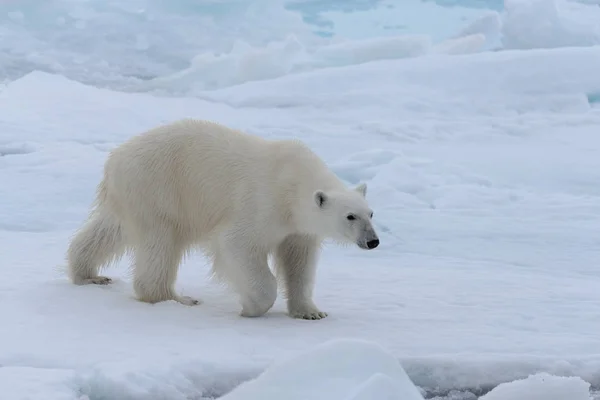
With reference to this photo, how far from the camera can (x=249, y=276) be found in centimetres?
404

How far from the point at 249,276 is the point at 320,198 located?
509mm

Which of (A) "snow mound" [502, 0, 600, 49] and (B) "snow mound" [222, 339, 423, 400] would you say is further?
(A) "snow mound" [502, 0, 600, 49]

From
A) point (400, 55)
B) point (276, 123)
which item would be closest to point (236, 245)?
point (276, 123)

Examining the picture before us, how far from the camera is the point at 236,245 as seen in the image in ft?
13.3

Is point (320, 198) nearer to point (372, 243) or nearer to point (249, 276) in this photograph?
point (372, 243)

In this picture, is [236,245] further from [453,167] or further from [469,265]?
[453,167]

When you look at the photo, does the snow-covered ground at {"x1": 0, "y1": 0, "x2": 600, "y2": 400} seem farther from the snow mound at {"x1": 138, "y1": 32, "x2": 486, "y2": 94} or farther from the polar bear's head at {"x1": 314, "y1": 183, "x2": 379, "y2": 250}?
the polar bear's head at {"x1": 314, "y1": 183, "x2": 379, "y2": 250}

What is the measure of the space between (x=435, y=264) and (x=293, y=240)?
1941mm

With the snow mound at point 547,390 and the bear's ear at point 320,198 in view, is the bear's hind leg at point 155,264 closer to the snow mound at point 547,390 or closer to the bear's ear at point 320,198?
the bear's ear at point 320,198

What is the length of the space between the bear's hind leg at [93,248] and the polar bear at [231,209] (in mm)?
60

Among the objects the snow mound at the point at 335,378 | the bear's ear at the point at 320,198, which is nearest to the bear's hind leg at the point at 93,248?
the bear's ear at the point at 320,198

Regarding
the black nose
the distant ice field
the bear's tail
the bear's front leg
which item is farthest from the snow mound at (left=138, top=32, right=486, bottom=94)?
the black nose

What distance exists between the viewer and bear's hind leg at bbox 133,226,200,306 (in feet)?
14.0

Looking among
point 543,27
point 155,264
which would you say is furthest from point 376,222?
point 543,27
